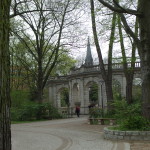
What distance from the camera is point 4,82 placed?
13.4 ft

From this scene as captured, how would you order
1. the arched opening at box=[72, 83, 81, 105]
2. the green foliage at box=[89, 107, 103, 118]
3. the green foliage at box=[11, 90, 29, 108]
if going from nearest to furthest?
the green foliage at box=[89, 107, 103, 118]
the green foliage at box=[11, 90, 29, 108]
the arched opening at box=[72, 83, 81, 105]

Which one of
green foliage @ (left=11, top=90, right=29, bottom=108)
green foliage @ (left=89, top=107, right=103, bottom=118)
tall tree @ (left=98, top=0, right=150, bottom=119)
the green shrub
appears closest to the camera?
the green shrub

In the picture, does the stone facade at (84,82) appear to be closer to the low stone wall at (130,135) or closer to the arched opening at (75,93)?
the arched opening at (75,93)

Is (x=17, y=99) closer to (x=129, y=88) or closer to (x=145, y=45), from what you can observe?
(x=129, y=88)

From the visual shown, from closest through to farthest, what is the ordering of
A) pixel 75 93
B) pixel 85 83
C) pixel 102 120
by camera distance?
pixel 102 120
pixel 85 83
pixel 75 93

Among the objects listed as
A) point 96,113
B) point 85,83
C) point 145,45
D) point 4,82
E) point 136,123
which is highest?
point 145,45

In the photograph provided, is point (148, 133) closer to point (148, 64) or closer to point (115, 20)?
point (148, 64)

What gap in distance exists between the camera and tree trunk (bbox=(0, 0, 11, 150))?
404 cm

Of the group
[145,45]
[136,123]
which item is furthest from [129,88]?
[136,123]

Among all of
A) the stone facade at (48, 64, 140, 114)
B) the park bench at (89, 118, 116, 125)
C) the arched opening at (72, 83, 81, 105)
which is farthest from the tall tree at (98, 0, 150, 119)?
the arched opening at (72, 83, 81, 105)

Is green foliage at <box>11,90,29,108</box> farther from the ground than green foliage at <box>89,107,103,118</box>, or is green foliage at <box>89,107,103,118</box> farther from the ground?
green foliage at <box>11,90,29,108</box>

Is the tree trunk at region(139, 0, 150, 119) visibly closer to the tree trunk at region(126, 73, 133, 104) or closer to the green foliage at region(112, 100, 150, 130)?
the green foliage at region(112, 100, 150, 130)

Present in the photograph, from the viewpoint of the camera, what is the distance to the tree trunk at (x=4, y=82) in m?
4.04

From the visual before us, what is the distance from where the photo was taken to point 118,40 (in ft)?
61.5
